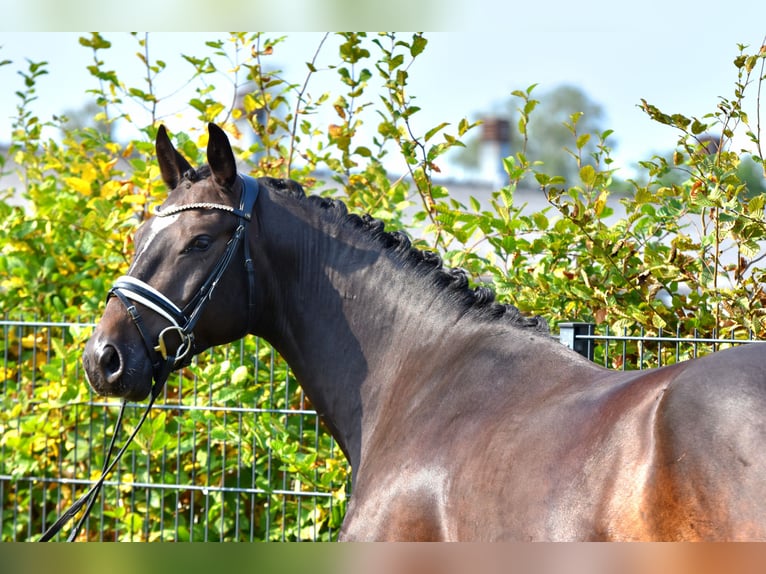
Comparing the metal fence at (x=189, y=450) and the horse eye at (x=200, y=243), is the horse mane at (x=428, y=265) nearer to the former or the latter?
the horse eye at (x=200, y=243)

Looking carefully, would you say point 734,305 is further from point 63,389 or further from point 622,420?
point 63,389

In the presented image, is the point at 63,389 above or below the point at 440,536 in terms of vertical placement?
above

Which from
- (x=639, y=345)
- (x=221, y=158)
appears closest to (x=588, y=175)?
(x=639, y=345)

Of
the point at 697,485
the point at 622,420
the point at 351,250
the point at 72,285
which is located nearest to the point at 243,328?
the point at 351,250

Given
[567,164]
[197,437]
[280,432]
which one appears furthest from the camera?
[567,164]

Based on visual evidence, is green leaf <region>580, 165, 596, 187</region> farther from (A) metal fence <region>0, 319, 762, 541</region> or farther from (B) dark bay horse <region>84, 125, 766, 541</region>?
(B) dark bay horse <region>84, 125, 766, 541</region>

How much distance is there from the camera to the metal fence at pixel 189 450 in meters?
4.42

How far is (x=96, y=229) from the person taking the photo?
16.8 feet

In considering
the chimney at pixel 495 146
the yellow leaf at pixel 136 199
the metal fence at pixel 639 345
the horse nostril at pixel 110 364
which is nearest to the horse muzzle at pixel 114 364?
the horse nostril at pixel 110 364

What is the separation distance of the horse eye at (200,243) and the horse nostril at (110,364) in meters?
0.44

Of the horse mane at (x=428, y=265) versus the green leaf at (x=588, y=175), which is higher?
the green leaf at (x=588, y=175)

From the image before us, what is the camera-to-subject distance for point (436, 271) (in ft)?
9.97

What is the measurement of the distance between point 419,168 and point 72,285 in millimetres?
2658

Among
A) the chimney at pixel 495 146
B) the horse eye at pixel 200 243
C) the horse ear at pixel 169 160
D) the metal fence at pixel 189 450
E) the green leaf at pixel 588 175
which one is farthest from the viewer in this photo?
the chimney at pixel 495 146
